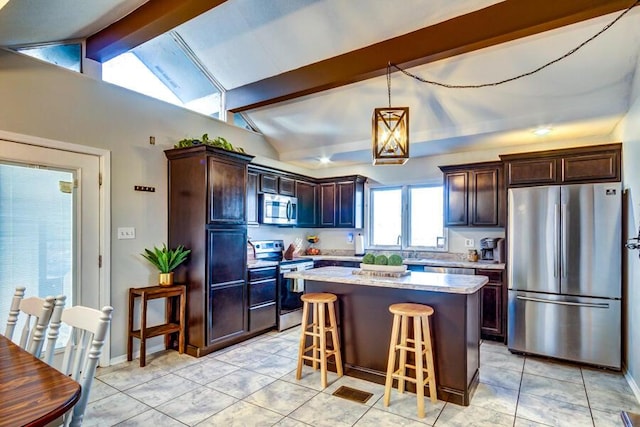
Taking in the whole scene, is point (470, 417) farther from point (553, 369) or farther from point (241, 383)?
point (241, 383)

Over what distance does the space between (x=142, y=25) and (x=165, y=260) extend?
7.24 ft

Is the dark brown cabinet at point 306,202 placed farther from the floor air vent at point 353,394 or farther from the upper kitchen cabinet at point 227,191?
the floor air vent at point 353,394

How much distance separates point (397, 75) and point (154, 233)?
124 inches

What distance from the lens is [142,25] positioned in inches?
116

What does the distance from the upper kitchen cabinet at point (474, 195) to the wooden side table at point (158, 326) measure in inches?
143

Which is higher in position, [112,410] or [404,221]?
[404,221]

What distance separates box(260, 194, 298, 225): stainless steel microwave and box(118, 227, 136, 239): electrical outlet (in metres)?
1.75

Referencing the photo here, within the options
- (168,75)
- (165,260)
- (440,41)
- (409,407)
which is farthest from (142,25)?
(409,407)

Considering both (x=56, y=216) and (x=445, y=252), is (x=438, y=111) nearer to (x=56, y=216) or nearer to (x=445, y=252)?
(x=445, y=252)

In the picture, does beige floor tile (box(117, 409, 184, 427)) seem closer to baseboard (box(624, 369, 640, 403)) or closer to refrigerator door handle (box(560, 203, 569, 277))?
baseboard (box(624, 369, 640, 403))

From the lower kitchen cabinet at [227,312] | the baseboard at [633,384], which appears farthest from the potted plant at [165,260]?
the baseboard at [633,384]

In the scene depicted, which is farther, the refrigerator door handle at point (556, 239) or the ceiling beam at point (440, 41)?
the refrigerator door handle at point (556, 239)

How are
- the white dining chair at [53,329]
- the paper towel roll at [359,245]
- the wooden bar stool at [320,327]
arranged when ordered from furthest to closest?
the paper towel roll at [359,245], the wooden bar stool at [320,327], the white dining chair at [53,329]

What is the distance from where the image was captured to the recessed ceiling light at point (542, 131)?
4.12 meters
